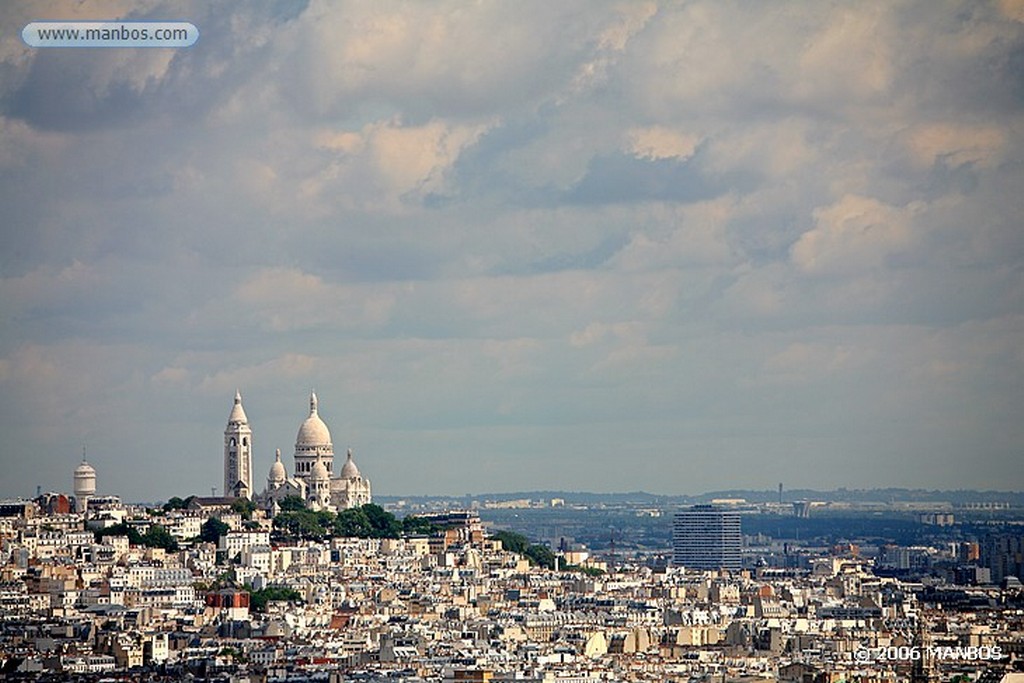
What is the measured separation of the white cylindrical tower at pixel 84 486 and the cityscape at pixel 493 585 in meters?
0.12

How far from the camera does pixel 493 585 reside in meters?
53.0

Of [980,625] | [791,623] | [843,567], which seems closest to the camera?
[980,625]

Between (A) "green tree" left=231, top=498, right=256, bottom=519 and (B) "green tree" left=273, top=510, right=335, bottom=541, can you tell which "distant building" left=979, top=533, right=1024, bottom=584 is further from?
(A) "green tree" left=231, top=498, right=256, bottom=519

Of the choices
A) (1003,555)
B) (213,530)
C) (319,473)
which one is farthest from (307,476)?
(1003,555)

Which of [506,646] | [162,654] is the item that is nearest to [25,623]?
[162,654]

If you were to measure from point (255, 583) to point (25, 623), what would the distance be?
8958 mm

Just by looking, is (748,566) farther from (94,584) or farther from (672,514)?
(94,584)

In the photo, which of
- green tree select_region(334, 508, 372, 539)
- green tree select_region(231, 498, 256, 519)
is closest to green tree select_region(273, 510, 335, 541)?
green tree select_region(334, 508, 372, 539)

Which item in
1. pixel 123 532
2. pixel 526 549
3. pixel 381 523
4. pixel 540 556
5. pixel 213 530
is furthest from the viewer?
pixel 526 549

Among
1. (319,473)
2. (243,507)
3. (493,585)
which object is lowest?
(493,585)

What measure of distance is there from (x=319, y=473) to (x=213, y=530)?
807 cm

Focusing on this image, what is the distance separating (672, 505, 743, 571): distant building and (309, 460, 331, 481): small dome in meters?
7.60

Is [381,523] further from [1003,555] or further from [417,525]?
[1003,555]

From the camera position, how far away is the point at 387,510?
198ft
